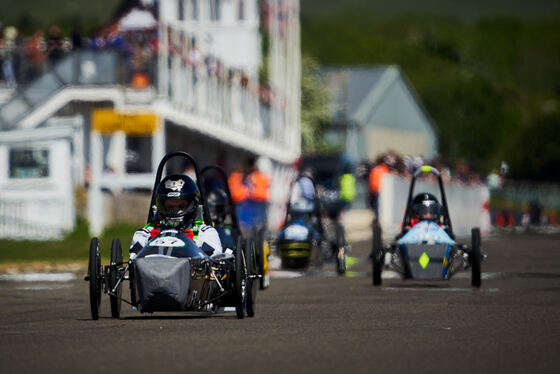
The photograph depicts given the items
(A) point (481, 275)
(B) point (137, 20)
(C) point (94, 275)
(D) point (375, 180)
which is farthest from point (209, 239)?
(B) point (137, 20)

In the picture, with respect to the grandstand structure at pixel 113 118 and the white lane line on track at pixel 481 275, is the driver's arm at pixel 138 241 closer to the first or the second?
the white lane line on track at pixel 481 275

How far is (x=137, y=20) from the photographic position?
113ft

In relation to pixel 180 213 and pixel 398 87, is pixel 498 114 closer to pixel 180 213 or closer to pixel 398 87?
pixel 398 87

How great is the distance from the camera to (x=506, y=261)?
2527 cm

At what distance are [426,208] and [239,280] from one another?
19.3 feet

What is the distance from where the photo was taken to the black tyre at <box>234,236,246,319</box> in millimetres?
12680

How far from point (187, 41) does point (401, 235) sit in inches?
721

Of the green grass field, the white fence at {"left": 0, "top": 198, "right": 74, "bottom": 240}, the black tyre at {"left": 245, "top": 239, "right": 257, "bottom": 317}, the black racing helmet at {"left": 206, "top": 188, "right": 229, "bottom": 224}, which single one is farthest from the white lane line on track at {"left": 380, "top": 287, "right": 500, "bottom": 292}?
the white fence at {"left": 0, "top": 198, "right": 74, "bottom": 240}

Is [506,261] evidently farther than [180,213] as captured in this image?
Yes

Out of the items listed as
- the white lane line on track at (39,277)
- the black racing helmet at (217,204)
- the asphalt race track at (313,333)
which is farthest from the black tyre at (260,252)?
the white lane line on track at (39,277)

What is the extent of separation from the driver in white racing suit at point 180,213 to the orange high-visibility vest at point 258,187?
19196 millimetres

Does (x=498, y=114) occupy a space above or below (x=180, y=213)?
above

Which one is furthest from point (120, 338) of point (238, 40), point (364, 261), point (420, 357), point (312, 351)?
point (238, 40)

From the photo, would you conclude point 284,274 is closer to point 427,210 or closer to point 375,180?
point 427,210
